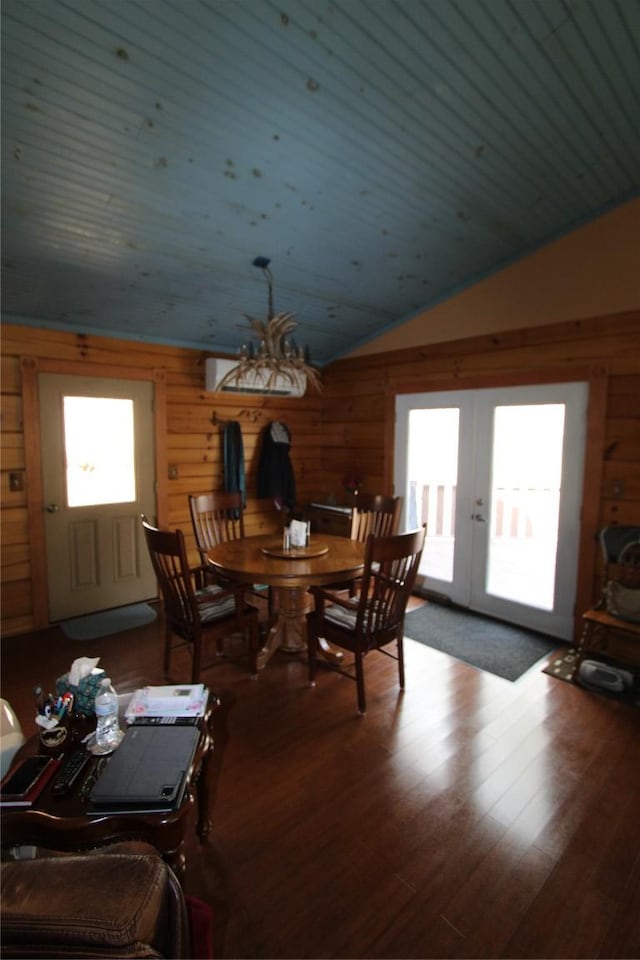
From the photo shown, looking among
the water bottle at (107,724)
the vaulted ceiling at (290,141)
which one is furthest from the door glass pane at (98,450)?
the water bottle at (107,724)

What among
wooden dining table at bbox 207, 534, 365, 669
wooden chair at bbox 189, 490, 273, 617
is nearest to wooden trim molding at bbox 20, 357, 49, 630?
wooden chair at bbox 189, 490, 273, 617

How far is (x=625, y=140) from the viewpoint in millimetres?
2535

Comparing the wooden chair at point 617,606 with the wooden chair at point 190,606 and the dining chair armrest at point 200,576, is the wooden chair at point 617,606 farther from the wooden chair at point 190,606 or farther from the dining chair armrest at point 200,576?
the dining chair armrest at point 200,576

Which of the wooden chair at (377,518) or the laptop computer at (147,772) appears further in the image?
the wooden chair at (377,518)

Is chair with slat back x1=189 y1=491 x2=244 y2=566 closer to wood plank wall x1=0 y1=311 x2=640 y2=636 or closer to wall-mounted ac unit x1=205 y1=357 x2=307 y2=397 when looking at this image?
wood plank wall x1=0 y1=311 x2=640 y2=636

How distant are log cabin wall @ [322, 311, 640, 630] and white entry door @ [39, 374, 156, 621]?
2142mm

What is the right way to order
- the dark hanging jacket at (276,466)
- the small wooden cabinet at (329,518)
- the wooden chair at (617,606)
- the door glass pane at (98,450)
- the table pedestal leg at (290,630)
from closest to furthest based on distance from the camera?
the wooden chair at (617,606) → the table pedestal leg at (290,630) → the door glass pane at (98,450) → the small wooden cabinet at (329,518) → the dark hanging jacket at (276,466)

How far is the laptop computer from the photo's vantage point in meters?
1.21

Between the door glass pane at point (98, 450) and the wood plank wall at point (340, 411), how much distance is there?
0.28 m

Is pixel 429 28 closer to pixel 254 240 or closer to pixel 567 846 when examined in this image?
pixel 254 240

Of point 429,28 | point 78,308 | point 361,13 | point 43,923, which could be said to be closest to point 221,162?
point 361,13

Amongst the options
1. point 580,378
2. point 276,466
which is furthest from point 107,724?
point 276,466

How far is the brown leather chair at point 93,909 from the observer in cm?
68

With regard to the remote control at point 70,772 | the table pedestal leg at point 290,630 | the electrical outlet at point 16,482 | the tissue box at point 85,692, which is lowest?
the table pedestal leg at point 290,630
